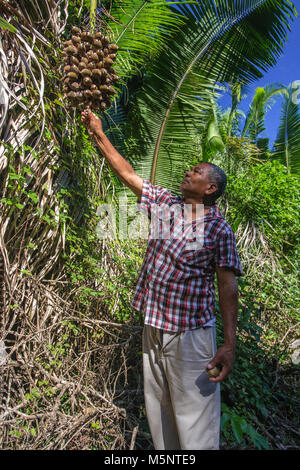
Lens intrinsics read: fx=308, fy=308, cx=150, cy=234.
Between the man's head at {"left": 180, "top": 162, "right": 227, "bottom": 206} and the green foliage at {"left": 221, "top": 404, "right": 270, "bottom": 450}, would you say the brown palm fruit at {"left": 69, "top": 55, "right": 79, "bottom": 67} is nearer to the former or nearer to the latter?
the man's head at {"left": 180, "top": 162, "right": 227, "bottom": 206}

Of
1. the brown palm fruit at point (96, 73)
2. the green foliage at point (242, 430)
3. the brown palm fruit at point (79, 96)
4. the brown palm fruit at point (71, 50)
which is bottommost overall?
the green foliage at point (242, 430)

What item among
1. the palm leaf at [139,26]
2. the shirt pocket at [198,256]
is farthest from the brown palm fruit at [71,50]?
the palm leaf at [139,26]

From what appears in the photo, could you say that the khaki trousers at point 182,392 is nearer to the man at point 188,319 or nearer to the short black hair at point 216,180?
the man at point 188,319

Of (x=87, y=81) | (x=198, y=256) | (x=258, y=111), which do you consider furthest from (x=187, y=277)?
(x=258, y=111)

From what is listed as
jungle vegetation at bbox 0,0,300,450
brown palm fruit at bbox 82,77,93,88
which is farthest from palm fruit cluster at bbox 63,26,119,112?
jungle vegetation at bbox 0,0,300,450

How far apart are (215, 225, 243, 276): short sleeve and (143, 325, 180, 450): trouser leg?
48 cm

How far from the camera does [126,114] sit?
4.95 metres

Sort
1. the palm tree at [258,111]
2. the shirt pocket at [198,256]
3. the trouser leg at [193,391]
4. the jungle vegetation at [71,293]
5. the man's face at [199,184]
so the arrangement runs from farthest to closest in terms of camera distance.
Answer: the palm tree at [258,111]
the jungle vegetation at [71,293]
the man's face at [199,184]
the shirt pocket at [198,256]
the trouser leg at [193,391]

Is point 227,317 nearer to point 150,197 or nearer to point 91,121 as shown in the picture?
point 150,197

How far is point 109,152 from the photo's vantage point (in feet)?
5.45

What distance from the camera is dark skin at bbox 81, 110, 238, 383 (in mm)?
1447

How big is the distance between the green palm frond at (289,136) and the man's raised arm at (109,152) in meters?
9.09

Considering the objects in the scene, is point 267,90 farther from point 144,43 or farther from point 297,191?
point 144,43

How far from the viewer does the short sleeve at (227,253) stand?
4.94ft
